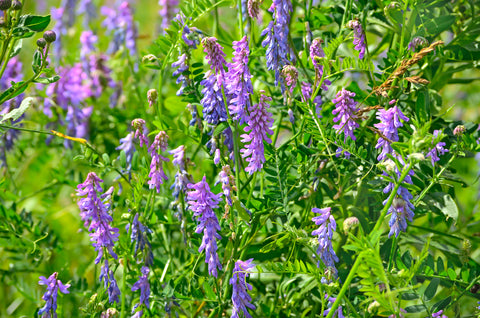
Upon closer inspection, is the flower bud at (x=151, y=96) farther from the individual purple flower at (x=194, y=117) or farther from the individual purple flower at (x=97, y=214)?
the individual purple flower at (x=97, y=214)

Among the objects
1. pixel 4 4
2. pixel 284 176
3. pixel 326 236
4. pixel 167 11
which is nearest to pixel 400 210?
pixel 326 236

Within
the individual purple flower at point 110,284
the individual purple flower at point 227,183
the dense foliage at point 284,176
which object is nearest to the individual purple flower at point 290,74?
the dense foliage at point 284,176

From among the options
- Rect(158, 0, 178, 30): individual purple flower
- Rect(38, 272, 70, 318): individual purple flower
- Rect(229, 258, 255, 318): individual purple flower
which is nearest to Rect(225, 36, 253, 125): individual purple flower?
Rect(229, 258, 255, 318): individual purple flower

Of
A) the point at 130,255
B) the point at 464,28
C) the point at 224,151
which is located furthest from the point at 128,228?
the point at 464,28

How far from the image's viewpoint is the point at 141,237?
146 centimetres

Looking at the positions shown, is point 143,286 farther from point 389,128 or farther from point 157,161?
point 389,128

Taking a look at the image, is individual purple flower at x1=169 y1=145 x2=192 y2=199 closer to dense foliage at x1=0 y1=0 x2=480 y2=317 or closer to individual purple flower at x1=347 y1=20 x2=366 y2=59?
dense foliage at x1=0 y1=0 x2=480 y2=317

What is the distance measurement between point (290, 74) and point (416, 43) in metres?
0.35

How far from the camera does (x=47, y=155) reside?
8.18ft

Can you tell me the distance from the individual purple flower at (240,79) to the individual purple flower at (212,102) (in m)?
0.05

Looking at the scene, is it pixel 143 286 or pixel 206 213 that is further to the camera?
pixel 143 286

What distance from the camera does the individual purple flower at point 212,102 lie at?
1325mm

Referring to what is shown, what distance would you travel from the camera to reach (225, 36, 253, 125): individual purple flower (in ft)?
4.09

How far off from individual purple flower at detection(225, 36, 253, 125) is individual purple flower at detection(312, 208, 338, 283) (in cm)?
28
